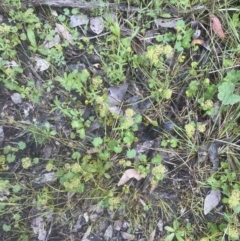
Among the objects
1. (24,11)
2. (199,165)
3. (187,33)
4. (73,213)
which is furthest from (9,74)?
(199,165)

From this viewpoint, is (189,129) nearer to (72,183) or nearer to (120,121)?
(120,121)

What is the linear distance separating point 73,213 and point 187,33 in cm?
106

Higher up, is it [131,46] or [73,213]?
[131,46]

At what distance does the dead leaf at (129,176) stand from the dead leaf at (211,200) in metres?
0.35

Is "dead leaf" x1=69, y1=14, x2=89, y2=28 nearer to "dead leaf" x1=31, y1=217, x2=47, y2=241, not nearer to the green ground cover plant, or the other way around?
the green ground cover plant

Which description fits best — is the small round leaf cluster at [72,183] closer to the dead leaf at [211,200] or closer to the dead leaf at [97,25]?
the dead leaf at [211,200]

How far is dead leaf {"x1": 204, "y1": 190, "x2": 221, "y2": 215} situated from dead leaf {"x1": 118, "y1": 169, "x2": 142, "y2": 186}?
0.35 meters

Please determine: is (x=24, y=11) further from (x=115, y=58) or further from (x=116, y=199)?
(x=116, y=199)

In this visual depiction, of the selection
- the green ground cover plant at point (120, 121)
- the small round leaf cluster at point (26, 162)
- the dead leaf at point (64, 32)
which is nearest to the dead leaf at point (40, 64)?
the green ground cover plant at point (120, 121)

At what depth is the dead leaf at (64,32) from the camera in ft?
6.74

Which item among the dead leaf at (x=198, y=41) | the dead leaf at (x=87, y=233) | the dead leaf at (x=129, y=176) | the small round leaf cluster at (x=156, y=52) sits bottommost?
the dead leaf at (x=87, y=233)

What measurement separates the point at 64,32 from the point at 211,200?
3.71 feet

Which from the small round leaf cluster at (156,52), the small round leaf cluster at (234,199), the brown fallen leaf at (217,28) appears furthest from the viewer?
the brown fallen leaf at (217,28)

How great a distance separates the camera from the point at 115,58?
1994 millimetres
